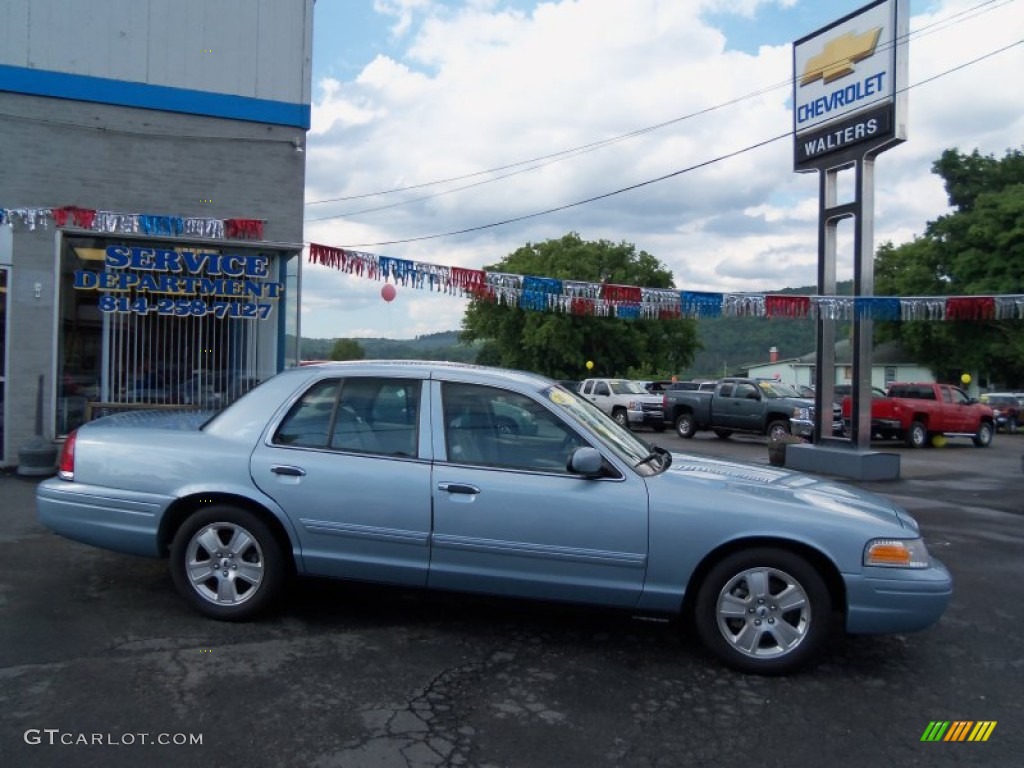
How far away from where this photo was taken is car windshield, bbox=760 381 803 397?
21.7 metres

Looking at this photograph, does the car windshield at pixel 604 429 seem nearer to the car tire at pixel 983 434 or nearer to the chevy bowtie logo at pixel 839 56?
the chevy bowtie logo at pixel 839 56

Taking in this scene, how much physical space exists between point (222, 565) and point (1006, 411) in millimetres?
32806

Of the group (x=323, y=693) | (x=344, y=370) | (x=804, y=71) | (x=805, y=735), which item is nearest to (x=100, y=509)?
(x=344, y=370)

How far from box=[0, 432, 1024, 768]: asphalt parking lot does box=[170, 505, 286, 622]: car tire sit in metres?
0.13

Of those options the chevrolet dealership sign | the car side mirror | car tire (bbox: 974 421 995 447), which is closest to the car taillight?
the car side mirror

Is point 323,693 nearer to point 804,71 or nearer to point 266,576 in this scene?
point 266,576

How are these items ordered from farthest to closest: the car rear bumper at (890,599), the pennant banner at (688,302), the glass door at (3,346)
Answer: the pennant banner at (688,302) → the glass door at (3,346) → the car rear bumper at (890,599)

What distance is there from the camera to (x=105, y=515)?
5.04 meters

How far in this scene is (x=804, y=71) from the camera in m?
14.4

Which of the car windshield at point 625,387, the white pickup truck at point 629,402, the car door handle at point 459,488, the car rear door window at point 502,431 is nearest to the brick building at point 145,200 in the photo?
the car rear door window at point 502,431

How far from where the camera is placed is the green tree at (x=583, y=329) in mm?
46938

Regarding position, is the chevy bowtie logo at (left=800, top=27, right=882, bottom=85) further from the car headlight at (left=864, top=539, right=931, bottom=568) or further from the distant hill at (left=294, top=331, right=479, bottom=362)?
the car headlight at (left=864, top=539, right=931, bottom=568)

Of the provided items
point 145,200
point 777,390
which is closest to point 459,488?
point 145,200

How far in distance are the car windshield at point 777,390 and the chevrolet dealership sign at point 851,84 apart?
8.35 m
